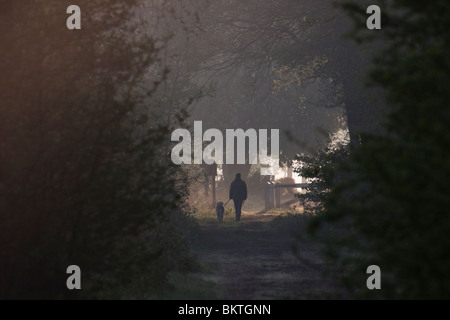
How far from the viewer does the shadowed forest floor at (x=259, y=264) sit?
38.8 ft

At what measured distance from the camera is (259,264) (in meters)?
16.2

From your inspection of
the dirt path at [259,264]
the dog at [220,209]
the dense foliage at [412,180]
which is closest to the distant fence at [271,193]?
the dog at [220,209]

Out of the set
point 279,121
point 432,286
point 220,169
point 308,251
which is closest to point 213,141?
point 279,121

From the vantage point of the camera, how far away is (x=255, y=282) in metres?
13.2

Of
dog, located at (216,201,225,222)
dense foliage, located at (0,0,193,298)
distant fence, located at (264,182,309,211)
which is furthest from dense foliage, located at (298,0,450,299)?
distant fence, located at (264,182,309,211)

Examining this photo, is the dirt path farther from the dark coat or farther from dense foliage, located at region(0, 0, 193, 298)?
the dark coat

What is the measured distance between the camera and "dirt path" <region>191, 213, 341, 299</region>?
12.0 metres

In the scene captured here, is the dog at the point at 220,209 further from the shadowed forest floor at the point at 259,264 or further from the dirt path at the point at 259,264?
the dirt path at the point at 259,264

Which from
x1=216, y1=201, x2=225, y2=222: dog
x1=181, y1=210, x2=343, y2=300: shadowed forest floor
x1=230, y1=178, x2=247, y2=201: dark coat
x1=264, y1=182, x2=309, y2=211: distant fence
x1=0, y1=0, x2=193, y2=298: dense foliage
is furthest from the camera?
x1=264, y1=182, x2=309, y2=211: distant fence

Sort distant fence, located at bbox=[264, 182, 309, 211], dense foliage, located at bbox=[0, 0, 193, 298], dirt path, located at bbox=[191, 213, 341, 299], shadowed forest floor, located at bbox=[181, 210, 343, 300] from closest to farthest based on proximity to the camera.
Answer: dense foliage, located at bbox=[0, 0, 193, 298], shadowed forest floor, located at bbox=[181, 210, 343, 300], dirt path, located at bbox=[191, 213, 341, 299], distant fence, located at bbox=[264, 182, 309, 211]

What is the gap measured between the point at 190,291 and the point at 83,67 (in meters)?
4.12

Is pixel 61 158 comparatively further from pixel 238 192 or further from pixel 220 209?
pixel 238 192

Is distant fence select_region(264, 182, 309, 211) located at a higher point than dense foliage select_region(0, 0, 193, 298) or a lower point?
higher

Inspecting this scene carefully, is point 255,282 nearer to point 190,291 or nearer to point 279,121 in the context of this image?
point 190,291
